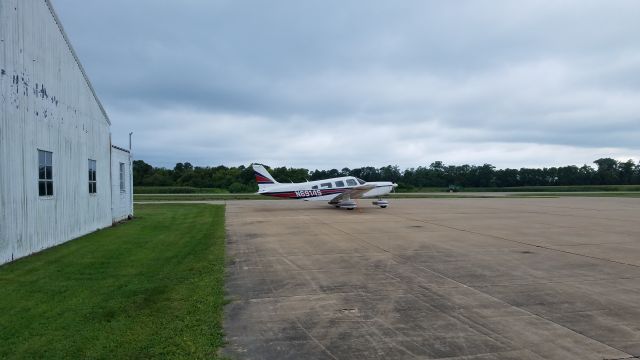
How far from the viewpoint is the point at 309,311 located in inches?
235

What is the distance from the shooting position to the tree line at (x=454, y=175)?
86.6 m

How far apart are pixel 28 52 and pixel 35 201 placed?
361cm

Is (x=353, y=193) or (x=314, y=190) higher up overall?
(x=314, y=190)

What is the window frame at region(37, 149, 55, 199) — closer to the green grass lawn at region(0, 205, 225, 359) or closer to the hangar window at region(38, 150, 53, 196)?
the hangar window at region(38, 150, 53, 196)

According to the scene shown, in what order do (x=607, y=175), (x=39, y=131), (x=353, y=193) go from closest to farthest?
(x=39, y=131), (x=353, y=193), (x=607, y=175)

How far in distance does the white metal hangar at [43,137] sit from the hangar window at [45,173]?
0.08ft

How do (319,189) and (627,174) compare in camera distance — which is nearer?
(319,189)

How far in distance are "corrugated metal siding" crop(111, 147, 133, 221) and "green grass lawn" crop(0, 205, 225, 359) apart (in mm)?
7502

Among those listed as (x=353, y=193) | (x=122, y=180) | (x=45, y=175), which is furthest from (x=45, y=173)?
(x=353, y=193)

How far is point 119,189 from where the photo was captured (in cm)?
1958

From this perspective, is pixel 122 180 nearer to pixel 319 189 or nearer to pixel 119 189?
pixel 119 189

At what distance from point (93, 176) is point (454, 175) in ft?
315

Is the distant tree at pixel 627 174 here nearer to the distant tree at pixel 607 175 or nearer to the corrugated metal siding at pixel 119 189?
the distant tree at pixel 607 175

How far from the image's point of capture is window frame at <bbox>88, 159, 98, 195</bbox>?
50.1 ft
